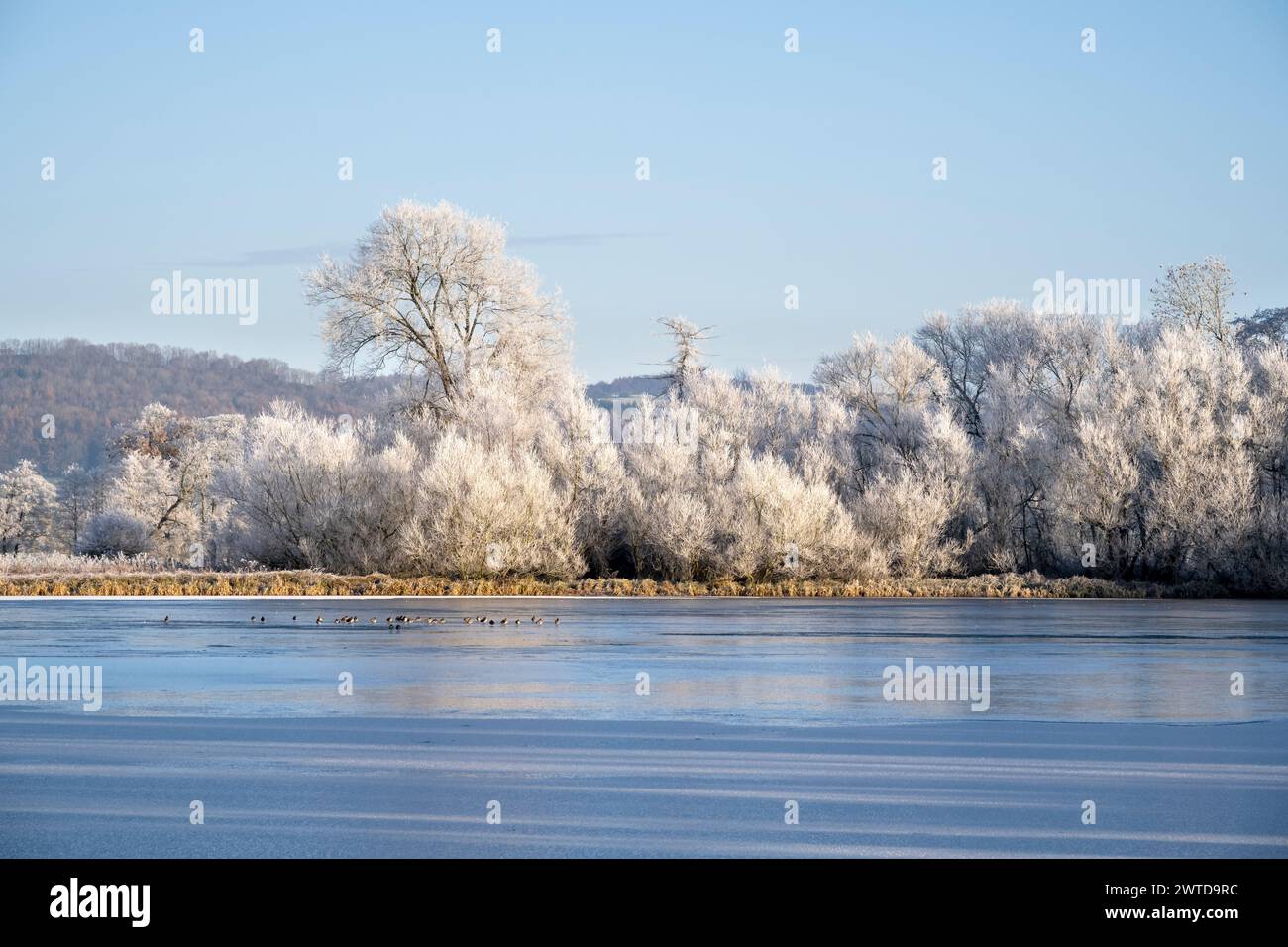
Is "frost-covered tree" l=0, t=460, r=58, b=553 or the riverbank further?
"frost-covered tree" l=0, t=460, r=58, b=553

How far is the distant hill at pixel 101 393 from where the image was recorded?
351 ft

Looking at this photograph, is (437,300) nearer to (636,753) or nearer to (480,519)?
(480,519)

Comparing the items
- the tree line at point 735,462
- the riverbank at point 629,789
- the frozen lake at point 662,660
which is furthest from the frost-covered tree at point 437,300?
the riverbank at point 629,789

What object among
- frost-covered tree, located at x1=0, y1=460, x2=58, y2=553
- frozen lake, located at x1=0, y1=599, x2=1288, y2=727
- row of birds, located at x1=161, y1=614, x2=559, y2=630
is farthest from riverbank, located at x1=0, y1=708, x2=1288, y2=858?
frost-covered tree, located at x1=0, y1=460, x2=58, y2=553

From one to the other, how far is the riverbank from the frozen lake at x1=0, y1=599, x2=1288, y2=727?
0.99 metres

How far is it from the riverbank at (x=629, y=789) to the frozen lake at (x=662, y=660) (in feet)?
3.25

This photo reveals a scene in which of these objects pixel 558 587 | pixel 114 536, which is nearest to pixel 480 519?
pixel 558 587

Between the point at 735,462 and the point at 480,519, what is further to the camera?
the point at 735,462

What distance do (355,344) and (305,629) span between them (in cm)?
2827

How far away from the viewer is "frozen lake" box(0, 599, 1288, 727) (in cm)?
1250

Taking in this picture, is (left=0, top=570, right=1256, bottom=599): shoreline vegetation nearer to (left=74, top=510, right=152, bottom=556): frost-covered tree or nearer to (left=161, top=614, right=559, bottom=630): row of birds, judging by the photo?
(left=161, top=614, right=559, bottom=630): row of birds

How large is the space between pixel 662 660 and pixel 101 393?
4232 inches

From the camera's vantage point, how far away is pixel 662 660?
17.4 metres

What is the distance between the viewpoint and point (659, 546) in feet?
137
